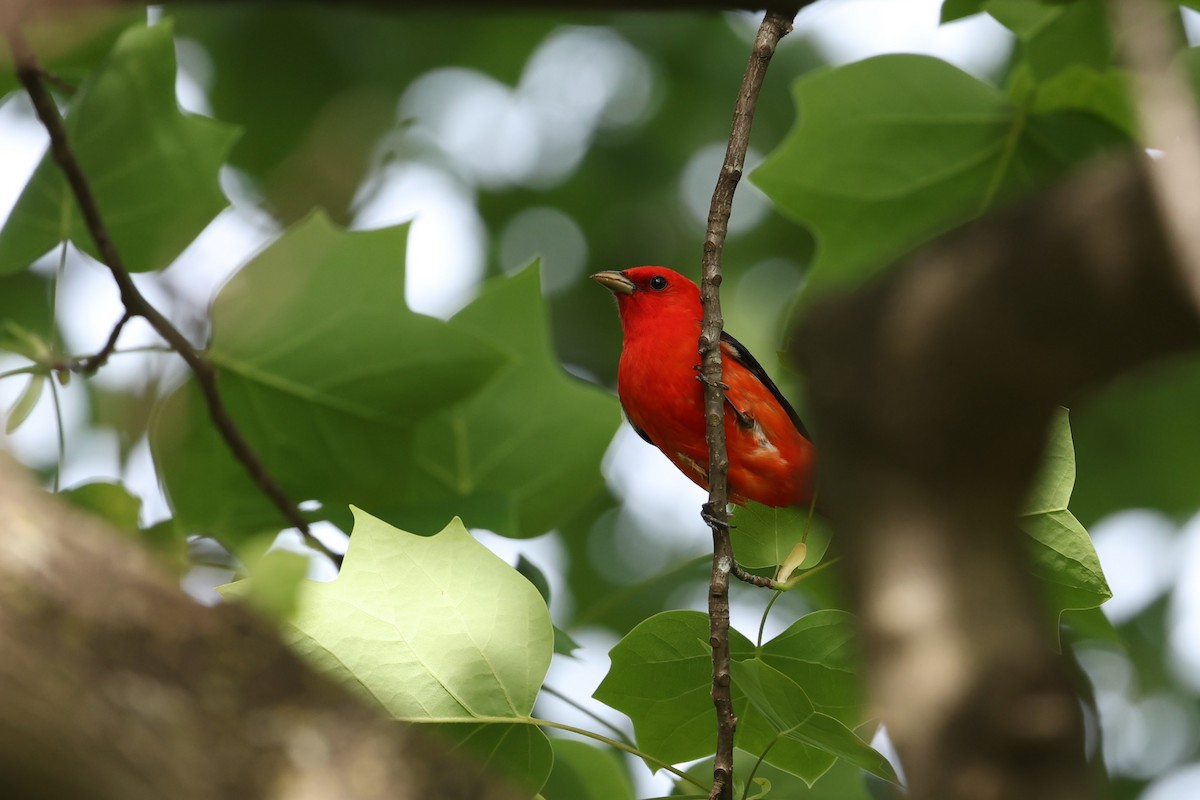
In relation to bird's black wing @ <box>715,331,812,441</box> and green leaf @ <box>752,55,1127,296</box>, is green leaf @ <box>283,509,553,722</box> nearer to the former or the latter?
green leaf @ <box>752,55,1127,296</box>

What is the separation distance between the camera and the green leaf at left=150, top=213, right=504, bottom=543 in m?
3.95

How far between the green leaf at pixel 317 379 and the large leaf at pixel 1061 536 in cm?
190

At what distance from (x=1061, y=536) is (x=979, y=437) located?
180cm

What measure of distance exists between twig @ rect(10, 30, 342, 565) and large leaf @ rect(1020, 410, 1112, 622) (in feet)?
7.33

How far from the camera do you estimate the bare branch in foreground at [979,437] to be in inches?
43.9

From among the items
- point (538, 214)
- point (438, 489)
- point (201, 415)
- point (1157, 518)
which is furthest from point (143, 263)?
point (1157, 518)

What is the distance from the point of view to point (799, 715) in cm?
262

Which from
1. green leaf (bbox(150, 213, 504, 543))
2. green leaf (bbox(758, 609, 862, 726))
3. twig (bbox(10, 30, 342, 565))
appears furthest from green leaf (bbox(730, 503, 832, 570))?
twig (bbox(10, 30, 342, 565))

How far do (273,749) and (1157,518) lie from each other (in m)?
10.5

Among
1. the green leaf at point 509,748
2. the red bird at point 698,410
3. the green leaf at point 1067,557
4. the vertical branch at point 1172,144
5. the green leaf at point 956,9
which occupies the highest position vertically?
the vertical branch at point 1172,144

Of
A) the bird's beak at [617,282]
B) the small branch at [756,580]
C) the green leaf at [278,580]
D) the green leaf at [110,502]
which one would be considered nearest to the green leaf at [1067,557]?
the small branch at [756,580]

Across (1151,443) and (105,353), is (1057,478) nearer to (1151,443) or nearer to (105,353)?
(105,353)

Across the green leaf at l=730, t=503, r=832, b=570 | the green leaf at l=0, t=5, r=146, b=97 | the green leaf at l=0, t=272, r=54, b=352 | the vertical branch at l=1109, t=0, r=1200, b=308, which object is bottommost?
the green leaf at l=0, t=272, r=54, b=352

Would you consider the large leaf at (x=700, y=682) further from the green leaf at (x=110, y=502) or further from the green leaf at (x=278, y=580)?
the green leaf at (x=110, y=502)
